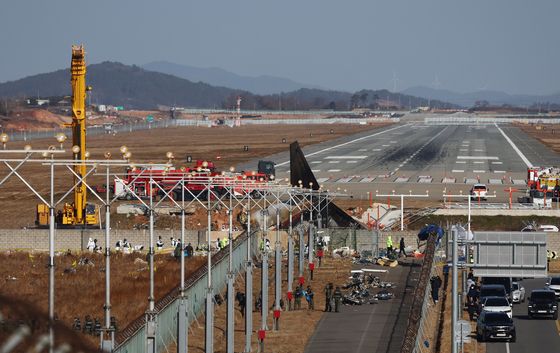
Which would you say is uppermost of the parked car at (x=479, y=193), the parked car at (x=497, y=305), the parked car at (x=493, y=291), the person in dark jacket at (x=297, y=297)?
the parked car at (x=479, y=193)

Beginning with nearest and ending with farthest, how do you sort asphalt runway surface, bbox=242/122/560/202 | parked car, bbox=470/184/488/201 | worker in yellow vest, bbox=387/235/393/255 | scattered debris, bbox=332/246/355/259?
worker in yellow vest, bbox=387/235/393/255 < scattered debris, bbox=332/246/355/259 < parked car, bbox=470/184/488/201 < asphalt runway surface, bbox=242/122/560/202

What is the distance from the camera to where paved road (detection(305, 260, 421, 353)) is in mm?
36250

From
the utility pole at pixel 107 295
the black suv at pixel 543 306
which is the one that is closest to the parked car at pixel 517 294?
the black suv at pixel 543 306

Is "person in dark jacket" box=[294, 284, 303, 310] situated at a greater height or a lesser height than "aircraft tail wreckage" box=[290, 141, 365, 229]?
lesser

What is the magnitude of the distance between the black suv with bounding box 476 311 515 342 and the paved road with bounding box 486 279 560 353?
0.97 feet

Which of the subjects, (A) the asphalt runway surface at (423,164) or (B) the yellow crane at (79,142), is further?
(A) the asphalt runway surface at (423,164)

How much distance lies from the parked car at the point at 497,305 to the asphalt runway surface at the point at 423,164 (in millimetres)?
45335

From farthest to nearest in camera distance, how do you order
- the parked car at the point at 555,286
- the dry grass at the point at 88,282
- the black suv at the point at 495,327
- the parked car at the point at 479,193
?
the parked car at the point at 479,193
the parked car at the point at 555,286
the dry grass at the point at 88,282
the black suv at the point at 495,327

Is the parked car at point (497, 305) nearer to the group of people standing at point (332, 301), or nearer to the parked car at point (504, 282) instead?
the parked car at point (504, 282)

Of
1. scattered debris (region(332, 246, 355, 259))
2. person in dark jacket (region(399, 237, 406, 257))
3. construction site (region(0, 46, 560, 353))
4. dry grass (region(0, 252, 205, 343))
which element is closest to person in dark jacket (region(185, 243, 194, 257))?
construction site (region(0, 46, 560, 353))

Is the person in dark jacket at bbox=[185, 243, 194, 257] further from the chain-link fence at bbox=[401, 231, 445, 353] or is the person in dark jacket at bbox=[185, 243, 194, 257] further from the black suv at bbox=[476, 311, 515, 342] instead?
the black suv at bbox=[476, 311, 515, 342]

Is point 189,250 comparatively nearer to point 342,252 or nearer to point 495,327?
point 342,252

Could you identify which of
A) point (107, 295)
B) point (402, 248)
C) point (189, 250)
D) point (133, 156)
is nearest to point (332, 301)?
point (189, 250)

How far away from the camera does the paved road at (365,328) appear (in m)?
36.2
